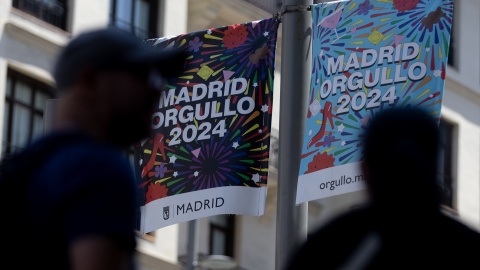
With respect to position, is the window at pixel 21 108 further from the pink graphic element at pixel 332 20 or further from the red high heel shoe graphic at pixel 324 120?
the red high heel shoe graphic at pixel 324 120

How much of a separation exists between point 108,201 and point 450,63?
30.5 m

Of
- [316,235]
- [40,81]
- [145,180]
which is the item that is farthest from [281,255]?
[40,81]

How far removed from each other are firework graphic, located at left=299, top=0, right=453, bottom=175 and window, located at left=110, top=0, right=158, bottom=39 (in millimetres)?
12924

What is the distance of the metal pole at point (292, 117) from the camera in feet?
34.2

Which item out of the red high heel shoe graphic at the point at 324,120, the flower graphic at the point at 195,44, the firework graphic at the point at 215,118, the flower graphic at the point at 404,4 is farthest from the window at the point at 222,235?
the red high heel shoe graphic at the point at 324,120

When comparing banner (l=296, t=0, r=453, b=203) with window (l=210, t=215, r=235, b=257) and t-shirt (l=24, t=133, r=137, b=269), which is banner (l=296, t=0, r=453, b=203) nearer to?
t-shirt (l=24, t=133, r=137, b=269)

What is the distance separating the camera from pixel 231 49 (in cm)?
1236

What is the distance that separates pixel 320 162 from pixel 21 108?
1232 cm

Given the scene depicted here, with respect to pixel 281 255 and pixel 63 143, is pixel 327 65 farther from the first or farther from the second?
pixel 63 143

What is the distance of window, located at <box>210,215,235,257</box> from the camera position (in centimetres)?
2806

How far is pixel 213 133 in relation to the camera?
12.3 m

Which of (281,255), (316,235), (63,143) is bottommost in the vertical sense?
(281,255)

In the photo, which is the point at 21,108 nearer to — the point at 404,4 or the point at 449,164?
the point at 404,4

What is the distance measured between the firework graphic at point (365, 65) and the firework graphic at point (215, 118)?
1.90ft
